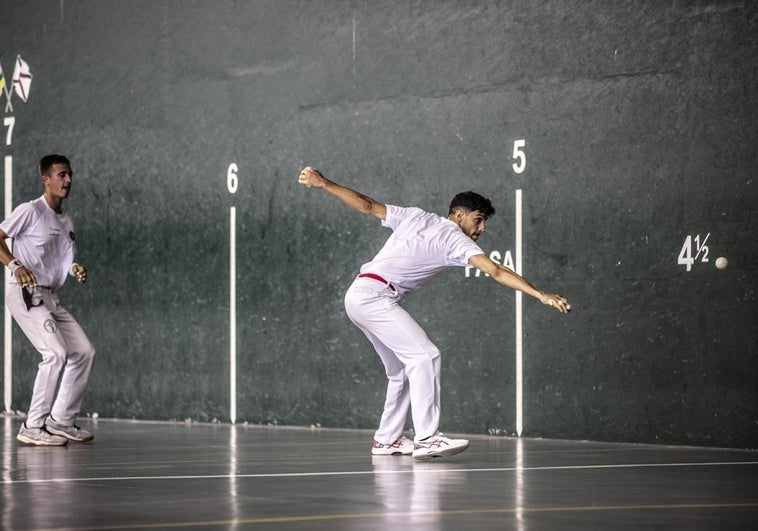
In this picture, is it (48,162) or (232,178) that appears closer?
(48,162)

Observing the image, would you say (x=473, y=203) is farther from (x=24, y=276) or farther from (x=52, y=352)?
(x=52, y=352)

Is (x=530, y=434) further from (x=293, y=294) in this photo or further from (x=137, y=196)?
(x=137, y=196)

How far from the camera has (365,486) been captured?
6109 millimetres

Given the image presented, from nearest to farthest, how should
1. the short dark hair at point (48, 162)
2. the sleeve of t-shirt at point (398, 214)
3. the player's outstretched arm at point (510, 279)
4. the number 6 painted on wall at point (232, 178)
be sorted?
1. the player's outstretched arm at point (510, 279)
2. the sleeve of t-shirt at point (398, 214)
3. the short dark hair at point (48, 162)
4. the number 6 painted on wall at point (232, 178)

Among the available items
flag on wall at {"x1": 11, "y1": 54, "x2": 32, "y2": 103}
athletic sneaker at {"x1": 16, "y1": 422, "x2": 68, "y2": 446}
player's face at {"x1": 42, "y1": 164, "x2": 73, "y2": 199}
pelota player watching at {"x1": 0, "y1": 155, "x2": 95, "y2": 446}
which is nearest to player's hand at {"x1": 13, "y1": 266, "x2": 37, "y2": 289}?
A: pelota player watching at {"x1": 0, "y1": 155, "x2": 95, "y2": 446}

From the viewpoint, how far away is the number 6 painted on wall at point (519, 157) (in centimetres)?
909

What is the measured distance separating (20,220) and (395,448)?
2705 mm

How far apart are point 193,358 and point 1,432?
1.68 meters

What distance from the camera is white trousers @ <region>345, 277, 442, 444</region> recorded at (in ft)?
24.3

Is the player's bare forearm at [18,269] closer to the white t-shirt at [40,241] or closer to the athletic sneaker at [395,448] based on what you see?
the white t-shirt at [40,241]

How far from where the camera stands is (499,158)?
9188 millimetres

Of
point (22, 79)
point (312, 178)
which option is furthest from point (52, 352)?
point (22, 79)

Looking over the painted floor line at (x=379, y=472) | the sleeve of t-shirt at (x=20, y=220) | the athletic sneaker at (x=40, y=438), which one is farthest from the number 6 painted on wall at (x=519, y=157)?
the athletic sneaker at (x=40, y=438)

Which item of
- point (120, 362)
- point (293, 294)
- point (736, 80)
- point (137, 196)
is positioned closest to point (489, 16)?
point (736, 80)
